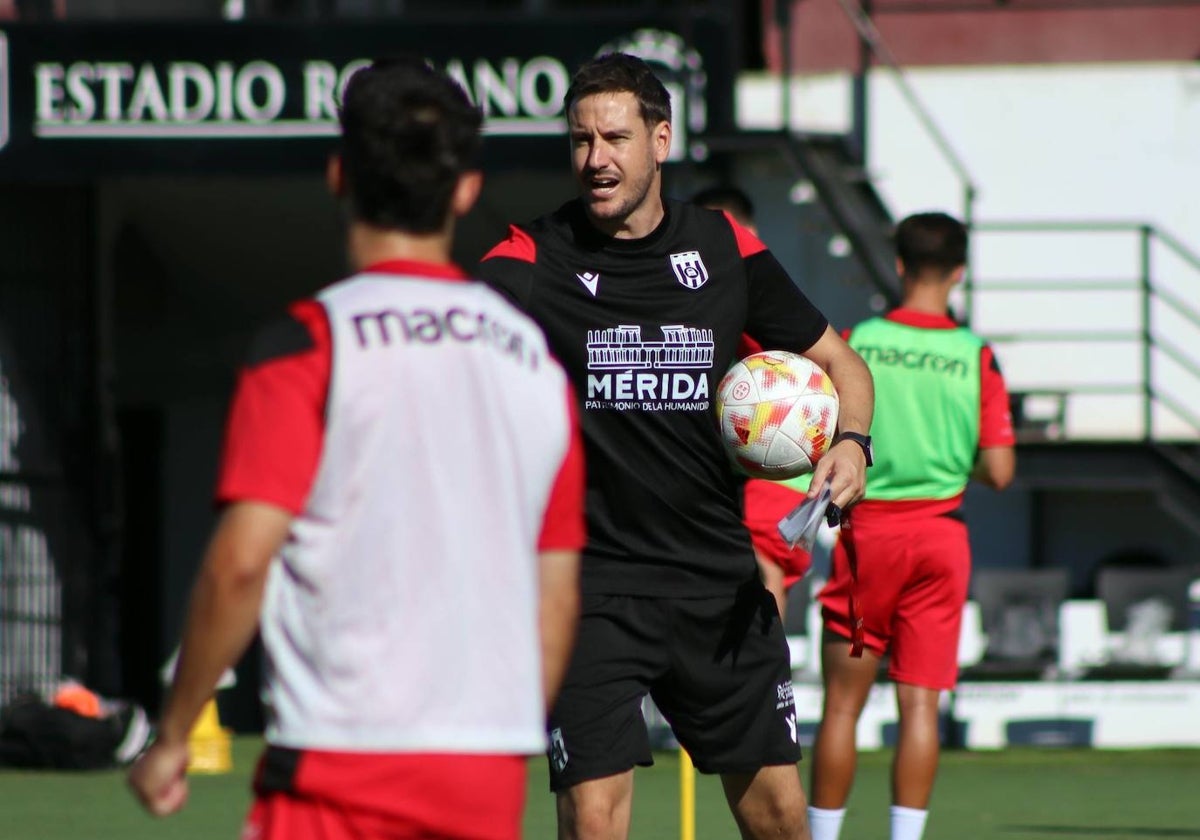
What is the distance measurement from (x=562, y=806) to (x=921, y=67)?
9774 millimetres

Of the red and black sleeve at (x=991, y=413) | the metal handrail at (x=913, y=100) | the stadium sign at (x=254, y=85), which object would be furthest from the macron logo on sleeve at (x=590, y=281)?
the metal handrail at (x=913, y=100)

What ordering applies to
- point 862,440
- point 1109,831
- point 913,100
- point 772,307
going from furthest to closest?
point 913,100, point 1109,831, point 772,307, point 862,440

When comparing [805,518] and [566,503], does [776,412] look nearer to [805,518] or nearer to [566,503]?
[805,518]

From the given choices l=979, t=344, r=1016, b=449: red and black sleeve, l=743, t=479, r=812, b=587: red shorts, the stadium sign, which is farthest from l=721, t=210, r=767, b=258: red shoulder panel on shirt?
the stadium sign

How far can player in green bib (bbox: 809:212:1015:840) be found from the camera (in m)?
6.56

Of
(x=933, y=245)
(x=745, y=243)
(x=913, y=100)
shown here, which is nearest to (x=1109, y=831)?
(x=933, y=245)

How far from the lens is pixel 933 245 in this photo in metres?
7.04

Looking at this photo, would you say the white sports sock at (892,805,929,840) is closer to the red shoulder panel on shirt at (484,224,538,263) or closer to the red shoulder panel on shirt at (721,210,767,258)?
the red shoulder panel on shirt at (721,210,767,258)

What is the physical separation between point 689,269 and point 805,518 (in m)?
0.71

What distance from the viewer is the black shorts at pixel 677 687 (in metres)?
4.70

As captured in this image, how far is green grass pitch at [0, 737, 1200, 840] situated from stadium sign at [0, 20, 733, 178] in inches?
141

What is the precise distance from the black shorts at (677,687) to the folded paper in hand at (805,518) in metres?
0.40

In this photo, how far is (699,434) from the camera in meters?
4.82

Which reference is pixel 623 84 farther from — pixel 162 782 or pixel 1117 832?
pixel 1117 832
